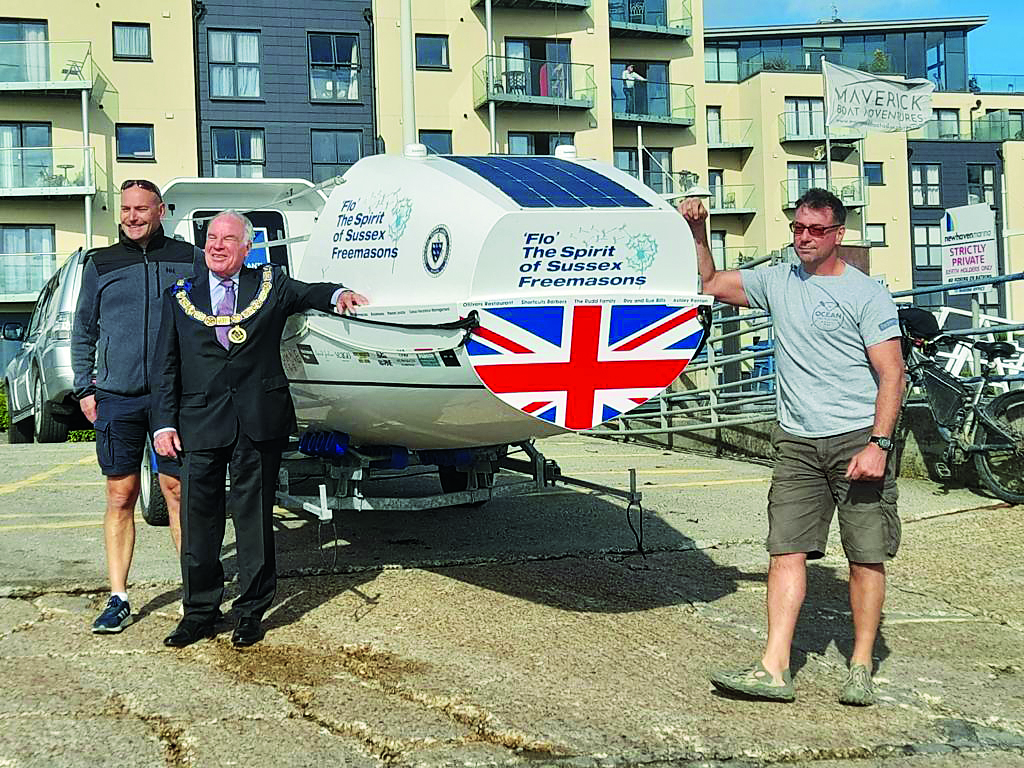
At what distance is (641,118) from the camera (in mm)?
41844

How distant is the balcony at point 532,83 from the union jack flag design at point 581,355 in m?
33.1

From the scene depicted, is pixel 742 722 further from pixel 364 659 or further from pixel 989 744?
pixel 364 659

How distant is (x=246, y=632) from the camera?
5.59 meters

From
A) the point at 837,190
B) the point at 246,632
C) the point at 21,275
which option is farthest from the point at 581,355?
the point at 837,190

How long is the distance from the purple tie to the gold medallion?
2 centimetres

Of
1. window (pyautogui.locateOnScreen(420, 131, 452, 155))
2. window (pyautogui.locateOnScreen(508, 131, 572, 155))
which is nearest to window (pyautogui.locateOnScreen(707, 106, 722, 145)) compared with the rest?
window (pyautogui.locateOnScreen(508, 131, 572, 155))

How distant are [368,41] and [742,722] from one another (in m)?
34.7

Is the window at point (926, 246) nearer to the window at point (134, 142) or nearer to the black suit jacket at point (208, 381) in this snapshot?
the window at point (134, 142)

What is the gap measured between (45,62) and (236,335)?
32086 millimetres

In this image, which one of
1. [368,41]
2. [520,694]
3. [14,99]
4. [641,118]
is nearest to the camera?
[520,694]

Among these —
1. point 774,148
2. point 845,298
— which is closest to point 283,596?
point 845,298

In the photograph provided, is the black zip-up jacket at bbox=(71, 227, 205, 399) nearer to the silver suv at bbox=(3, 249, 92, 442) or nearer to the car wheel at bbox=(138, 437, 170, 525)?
the car wheel at bbox=(138, 437, 170, 525)

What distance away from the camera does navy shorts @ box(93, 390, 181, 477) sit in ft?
19.4

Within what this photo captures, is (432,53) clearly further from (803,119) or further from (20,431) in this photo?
(20,431)
